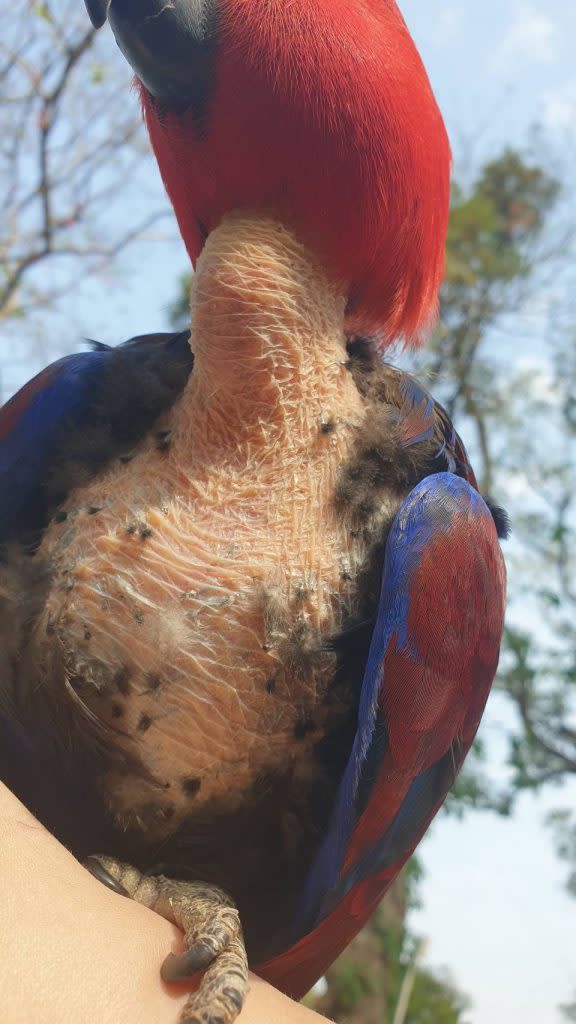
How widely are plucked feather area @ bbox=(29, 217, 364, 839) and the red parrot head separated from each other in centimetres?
5

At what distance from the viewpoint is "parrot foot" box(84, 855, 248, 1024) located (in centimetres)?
74

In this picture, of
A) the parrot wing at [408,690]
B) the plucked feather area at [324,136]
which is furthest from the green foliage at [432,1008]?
the plucked feather area at [324,136]

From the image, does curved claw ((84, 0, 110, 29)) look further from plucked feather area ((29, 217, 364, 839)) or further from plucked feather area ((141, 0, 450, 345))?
plucked feather area ((29, 217, 364, 839))

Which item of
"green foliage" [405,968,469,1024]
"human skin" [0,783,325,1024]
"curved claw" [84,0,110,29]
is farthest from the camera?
"green foliage" [405,968,469,1024]

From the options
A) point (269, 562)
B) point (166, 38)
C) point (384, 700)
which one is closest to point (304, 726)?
point (384, 700)

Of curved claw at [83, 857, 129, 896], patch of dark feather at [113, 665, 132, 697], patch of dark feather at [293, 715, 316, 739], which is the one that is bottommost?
curved claw at [83, 857, 129, 896]

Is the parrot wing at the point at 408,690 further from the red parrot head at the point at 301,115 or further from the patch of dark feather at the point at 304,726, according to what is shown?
the red parrot head at the point at 301,115

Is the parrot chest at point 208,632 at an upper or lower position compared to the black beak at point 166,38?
lower

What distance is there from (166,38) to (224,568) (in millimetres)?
598

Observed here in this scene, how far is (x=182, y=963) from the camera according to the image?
30.1 inches

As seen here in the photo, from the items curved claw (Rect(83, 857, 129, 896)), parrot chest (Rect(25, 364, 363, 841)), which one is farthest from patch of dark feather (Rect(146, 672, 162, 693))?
curved claw (Rect(83, 857, 129, 896))

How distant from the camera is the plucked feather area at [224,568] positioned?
92 cm

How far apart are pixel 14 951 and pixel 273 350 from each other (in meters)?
0.67

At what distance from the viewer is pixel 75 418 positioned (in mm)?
1190
